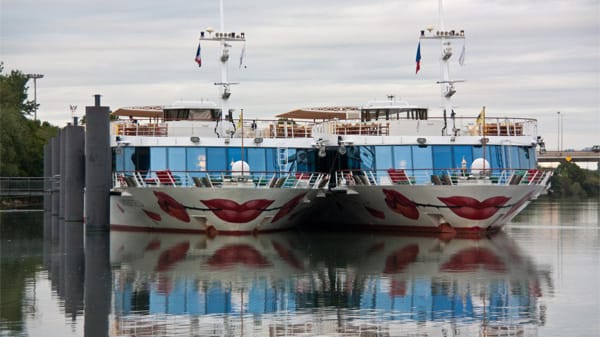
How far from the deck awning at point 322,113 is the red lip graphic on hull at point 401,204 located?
49.2ft

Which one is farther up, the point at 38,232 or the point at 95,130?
the point at 95,130

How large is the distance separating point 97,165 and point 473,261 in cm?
1923

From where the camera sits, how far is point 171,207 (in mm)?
44000

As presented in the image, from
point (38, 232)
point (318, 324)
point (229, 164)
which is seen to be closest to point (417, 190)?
point (229, 164)

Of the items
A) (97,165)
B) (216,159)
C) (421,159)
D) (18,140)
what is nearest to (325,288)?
(421,159)

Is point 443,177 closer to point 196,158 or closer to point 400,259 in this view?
point 400,259

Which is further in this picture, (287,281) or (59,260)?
(59,260)

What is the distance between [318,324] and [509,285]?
7392 millimetres

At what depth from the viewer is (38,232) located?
50.0 meters

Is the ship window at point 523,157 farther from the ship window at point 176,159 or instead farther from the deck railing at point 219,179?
the ship window at point 176,159

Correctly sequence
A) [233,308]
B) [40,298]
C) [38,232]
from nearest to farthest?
[233,308]
[40,298]
[38,232]

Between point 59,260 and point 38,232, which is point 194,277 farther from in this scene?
point 38,232

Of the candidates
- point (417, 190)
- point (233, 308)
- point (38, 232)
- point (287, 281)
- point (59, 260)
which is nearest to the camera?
point (233, 308)

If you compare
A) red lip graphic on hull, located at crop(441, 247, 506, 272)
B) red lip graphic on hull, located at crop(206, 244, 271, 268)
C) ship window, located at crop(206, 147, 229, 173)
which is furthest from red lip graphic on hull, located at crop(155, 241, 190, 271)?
red lip graphic on hull, located at crop(441, 247, 506, 272)
